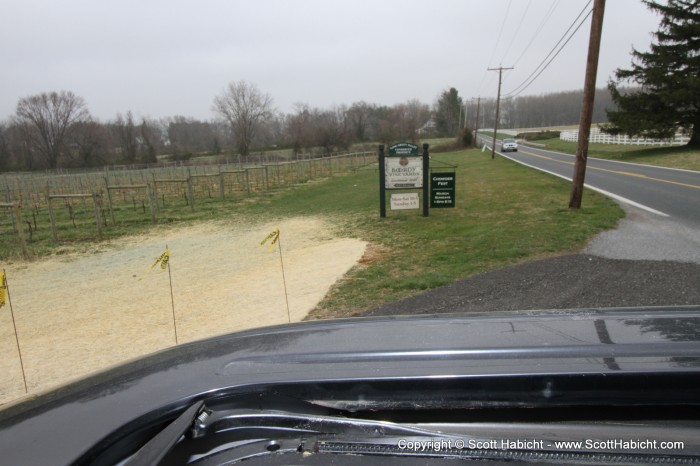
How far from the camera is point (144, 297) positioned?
9.07 meters

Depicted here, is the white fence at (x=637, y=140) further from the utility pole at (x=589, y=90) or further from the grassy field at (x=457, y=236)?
the utility pole at (x=589, y=90)

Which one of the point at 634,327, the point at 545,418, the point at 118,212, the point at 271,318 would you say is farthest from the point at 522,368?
the point at 118,212

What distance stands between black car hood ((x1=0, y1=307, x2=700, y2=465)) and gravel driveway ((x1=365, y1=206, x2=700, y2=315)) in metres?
4.06

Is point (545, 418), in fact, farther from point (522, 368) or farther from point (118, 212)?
point (118, 212)

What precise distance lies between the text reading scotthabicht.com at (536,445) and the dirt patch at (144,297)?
404 centimetres

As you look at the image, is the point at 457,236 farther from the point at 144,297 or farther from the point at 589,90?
the point at 144,297

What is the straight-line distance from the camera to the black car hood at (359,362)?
1194mm

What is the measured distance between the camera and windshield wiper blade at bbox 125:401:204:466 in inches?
40.4

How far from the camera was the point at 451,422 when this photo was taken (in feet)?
3.85

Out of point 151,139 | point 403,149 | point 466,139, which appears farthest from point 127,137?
point 403,149

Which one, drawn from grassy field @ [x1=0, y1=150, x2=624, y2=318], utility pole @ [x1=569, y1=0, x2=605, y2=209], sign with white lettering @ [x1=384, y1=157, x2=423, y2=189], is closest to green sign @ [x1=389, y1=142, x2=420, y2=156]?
sign with white lettering @ [x1=384, y1=157, x2=423, y2=189]

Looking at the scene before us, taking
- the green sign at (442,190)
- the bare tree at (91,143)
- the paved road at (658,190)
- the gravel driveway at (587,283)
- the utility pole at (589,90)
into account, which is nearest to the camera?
the gravel driveway at (587,283)

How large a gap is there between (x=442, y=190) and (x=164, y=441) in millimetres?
13871

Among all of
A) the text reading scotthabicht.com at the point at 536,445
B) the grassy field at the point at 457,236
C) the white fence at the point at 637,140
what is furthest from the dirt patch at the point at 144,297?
the white fence at the point at 637,140
